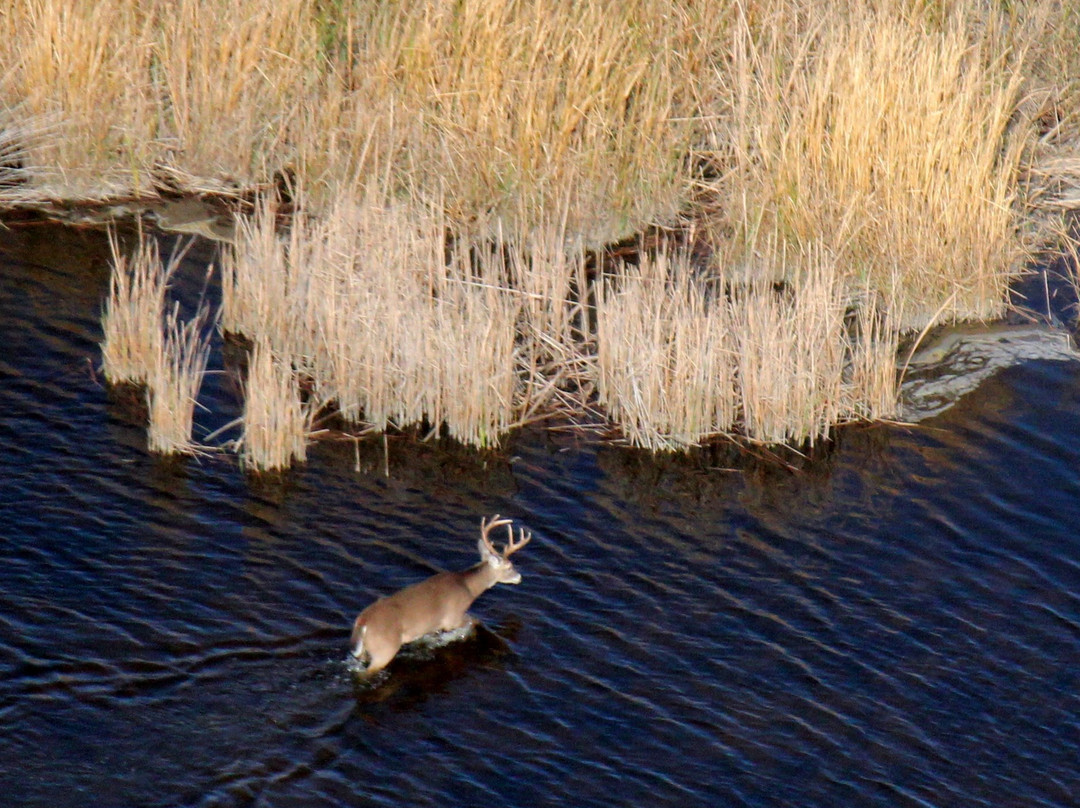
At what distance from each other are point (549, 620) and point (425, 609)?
76cm

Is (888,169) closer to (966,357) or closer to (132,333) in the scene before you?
(966,357)

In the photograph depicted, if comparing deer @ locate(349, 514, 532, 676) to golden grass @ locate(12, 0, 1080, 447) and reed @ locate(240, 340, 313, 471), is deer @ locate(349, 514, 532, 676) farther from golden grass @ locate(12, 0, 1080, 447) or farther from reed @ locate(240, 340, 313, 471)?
golden grass @ locate(12, 0, 1080, 447)

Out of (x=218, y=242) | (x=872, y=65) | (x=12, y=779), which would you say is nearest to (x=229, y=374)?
(x=218, y=242)

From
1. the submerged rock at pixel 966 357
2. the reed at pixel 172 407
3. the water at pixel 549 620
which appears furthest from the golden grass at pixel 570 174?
the reed at pixel 172 407

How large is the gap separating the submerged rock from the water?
355 mm

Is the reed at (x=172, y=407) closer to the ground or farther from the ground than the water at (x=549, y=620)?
farther from the ground

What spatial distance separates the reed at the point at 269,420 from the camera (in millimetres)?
7902

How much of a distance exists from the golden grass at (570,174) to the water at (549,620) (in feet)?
1.87

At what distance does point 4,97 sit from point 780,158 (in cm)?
604

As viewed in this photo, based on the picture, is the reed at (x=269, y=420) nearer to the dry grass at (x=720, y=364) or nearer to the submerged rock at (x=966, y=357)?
the dry grass at (x=720, y=364)

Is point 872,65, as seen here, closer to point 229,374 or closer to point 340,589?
point 229,374

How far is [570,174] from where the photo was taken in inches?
422

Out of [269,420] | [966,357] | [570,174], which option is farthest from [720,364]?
[269,420]

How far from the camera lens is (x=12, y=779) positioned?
216 inches
